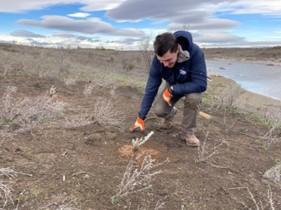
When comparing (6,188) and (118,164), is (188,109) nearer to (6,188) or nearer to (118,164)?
(118,164)

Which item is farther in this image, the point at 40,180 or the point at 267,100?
the point at 267,100

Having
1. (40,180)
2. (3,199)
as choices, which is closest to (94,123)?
(40,180)

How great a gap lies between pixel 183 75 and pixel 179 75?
0.14 feet

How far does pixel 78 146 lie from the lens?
465cm

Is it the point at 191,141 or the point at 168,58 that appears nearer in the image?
the point at 168,58

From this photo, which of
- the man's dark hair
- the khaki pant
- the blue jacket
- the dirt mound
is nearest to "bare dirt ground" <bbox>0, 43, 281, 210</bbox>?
the dirt mound

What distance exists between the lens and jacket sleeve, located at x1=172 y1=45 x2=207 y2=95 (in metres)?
4.84

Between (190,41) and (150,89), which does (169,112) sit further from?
(190,41)

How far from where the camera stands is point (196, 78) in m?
4.91

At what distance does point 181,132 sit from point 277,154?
112 cm

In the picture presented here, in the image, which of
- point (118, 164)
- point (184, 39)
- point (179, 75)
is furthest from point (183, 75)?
point (118, 164)

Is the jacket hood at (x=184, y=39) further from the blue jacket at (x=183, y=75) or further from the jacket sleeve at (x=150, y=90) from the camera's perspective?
the jacket sleeve at (x=150, y=90)

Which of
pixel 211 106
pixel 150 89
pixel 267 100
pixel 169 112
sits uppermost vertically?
pixel 150 89

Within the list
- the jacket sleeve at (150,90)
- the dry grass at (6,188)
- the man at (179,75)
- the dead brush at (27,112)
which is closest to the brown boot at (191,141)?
the man at (179,75)
